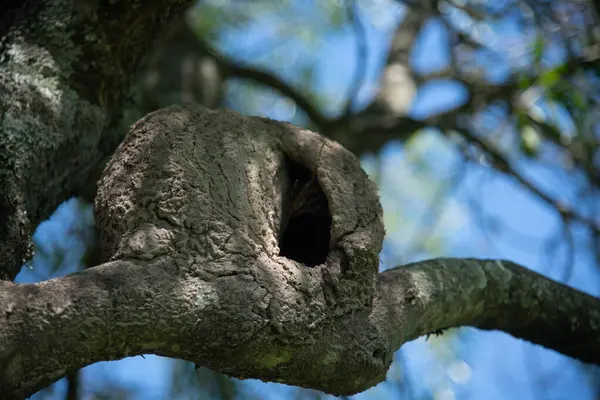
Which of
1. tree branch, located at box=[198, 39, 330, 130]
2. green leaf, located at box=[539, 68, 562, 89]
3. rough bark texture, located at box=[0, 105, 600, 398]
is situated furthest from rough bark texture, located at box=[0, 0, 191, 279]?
tree branch, located at box=[198, 39, 330, 130]

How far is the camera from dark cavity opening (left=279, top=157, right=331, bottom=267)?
310cm

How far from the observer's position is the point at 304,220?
332 cm

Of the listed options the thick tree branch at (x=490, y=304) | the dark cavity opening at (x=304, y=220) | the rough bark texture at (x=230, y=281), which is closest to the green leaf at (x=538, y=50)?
the thick tree branch at (x=490, y=304)

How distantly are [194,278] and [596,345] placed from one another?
2053 millimetres

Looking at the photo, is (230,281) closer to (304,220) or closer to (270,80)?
(304,220)

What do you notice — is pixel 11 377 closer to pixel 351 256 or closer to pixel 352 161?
pixel 351 256

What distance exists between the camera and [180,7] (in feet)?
11.2

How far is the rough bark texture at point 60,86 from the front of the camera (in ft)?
9.62

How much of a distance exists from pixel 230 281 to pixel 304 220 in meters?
0.94

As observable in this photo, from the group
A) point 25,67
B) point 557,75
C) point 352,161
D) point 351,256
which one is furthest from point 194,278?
point 557,75

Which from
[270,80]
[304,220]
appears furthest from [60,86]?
[270,80]

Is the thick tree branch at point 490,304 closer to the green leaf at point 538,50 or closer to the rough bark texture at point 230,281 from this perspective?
the rough bark texture at point 230,281

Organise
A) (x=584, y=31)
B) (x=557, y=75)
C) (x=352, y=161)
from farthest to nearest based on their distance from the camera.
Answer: (x=584, y=31)
(x=557, y=75)
(x=352, y=161)

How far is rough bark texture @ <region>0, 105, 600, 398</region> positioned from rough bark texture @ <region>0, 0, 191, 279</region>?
0.42 metres
